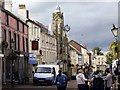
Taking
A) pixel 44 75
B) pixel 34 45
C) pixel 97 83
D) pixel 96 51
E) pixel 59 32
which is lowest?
pixel 44 75

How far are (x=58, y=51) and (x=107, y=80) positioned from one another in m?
68.4

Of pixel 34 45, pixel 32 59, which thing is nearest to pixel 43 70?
pixel 32 59

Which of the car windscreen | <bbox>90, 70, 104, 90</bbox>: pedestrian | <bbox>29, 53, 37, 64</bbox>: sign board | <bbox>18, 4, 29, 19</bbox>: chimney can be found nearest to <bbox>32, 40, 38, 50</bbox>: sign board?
<bbox>29, 53, 37, 64</bbox>: sign board

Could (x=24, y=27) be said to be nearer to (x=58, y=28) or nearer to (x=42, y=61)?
(x=42, y=61)

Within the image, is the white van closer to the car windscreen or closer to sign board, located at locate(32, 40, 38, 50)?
the car windscreen

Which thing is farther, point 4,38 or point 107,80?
point 4,38

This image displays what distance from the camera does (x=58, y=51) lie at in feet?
286

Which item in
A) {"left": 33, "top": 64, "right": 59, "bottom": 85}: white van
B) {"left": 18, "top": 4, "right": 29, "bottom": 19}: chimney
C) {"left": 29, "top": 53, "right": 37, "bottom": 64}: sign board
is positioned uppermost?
{"left": 18, "top": 4, "right": 29, "bottom": 19}: chimney

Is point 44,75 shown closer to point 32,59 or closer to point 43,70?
point 43,70

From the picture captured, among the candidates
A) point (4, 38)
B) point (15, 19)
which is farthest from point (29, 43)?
point (4, 38)

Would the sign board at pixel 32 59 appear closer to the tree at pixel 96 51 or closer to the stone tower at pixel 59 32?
the stone tower at pixel 59 32

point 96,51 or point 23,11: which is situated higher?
point 23,11

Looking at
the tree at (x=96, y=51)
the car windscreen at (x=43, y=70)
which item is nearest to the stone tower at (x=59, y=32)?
the car windscreen at (x=43, y=70)

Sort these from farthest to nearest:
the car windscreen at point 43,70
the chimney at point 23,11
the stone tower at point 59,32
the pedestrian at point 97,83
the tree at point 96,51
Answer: the tree at point 96,51
the stone tower at point 59,32
the chimney at point 23,11
the car windscreen at point 43,70
the pedestrian at point 97,83
